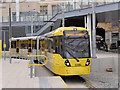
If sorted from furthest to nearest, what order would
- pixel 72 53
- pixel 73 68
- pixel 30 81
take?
pixel 72 53, pixel 73 68, pixel 30 81

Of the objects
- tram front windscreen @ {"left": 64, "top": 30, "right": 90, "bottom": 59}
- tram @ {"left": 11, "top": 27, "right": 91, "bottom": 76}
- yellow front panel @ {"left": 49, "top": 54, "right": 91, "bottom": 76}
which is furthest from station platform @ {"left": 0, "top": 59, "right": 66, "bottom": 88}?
tram front windscreen @ {"left": 64, "top": 30, "right": 90, "bottom": 59}

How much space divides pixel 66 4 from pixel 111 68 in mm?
12395

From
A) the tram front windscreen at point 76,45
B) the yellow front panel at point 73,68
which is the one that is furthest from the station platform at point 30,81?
the tram front windscreen at point 76,45

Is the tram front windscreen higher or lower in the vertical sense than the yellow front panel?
higher

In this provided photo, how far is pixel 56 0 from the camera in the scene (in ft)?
181

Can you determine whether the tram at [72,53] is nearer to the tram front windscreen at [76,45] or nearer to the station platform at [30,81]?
the tram front windscreen at [76,45]

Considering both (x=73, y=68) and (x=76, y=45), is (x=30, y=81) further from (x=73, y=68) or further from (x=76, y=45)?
(x=76, y=45)

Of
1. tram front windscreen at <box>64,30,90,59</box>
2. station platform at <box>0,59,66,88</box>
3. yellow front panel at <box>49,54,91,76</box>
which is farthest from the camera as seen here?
tram front windscreen at <box>64,30,90,59</box>

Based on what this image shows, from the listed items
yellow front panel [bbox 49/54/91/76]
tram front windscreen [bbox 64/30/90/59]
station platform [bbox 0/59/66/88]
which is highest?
tram front windscreen [bbox 64/30/90/59]

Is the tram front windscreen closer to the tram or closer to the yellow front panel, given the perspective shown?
the tram

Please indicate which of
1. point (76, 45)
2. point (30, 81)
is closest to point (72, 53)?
point (76, 45)

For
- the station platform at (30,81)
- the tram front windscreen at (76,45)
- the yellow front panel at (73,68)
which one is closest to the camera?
the station platform at (30,81)

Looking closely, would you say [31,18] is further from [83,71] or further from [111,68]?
[83,71]

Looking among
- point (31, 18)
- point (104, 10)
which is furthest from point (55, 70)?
point (31, 18)
